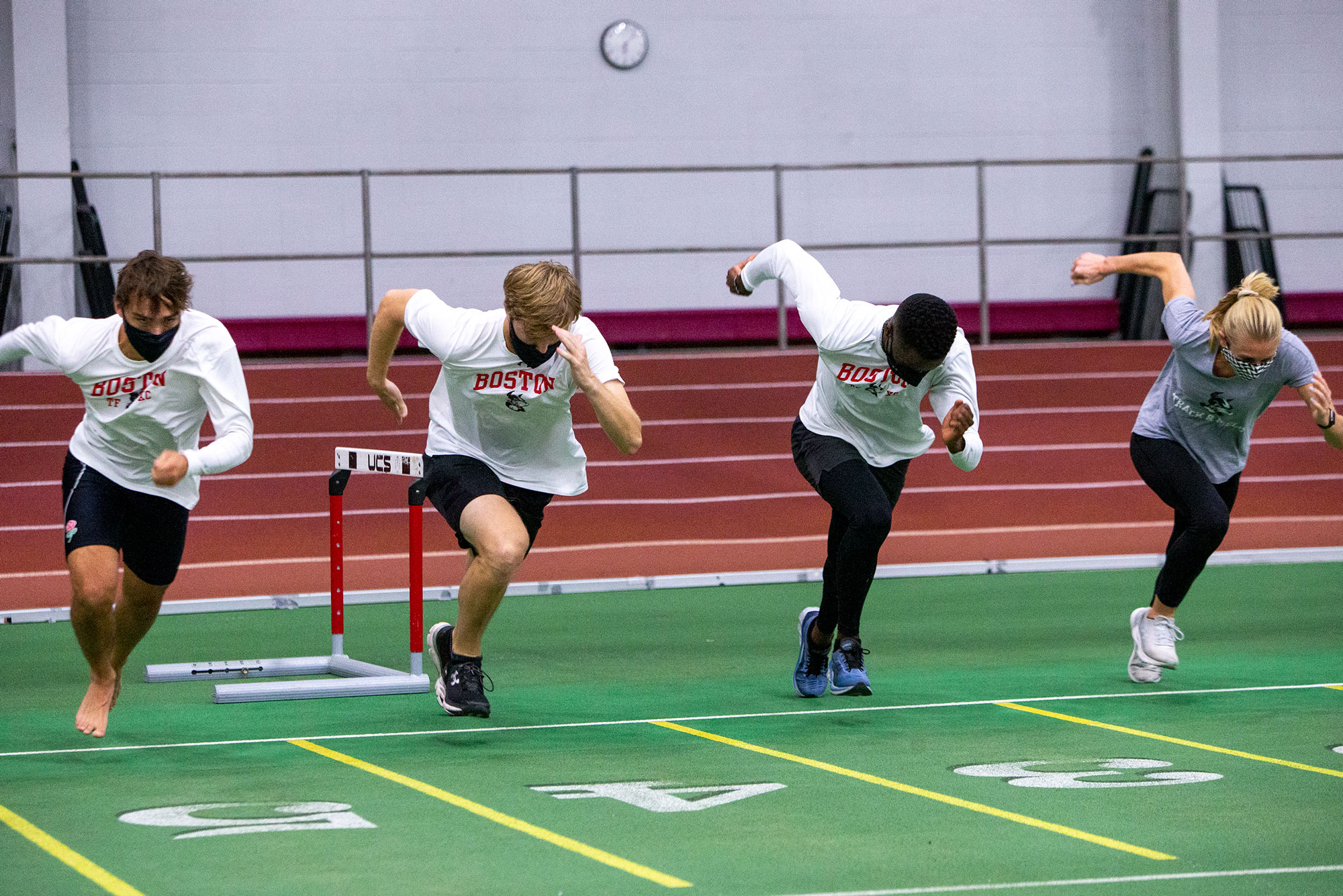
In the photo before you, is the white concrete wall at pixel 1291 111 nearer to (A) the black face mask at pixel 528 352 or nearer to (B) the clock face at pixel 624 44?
(B) the clock face at pixel 624 44

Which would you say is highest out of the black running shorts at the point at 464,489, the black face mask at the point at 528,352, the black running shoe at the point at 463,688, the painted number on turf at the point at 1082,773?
the black face mask at the point at 528,352

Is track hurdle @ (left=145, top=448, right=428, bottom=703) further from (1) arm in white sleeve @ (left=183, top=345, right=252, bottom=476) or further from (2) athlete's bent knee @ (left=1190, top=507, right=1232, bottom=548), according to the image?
(2) athlete's bent knee @ (left=1190, top=507, right=1232, bottom=548)

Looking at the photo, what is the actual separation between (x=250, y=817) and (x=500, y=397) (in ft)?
6.24

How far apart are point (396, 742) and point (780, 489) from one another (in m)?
6.78

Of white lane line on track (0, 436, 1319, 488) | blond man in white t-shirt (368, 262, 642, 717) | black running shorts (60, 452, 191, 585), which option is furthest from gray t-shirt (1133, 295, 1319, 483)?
white lane line on track (0, 436, 1319, 488)

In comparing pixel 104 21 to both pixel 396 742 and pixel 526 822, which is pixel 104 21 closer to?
pixel 396 742

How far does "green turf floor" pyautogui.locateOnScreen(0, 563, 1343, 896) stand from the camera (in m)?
3.98

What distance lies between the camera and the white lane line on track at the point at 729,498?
11.5m

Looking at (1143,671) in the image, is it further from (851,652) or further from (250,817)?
(250,817)

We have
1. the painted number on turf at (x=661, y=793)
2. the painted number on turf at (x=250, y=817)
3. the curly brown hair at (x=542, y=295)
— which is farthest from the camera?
the curly brown hair at (x=542, y=295)

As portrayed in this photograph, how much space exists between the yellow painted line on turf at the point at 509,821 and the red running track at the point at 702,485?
521 centimetres

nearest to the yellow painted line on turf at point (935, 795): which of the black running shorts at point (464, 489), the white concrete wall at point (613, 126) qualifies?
the black running shorts at point (464, 489)

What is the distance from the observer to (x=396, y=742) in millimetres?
5660

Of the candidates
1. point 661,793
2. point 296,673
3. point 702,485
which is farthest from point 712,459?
point 661,793
